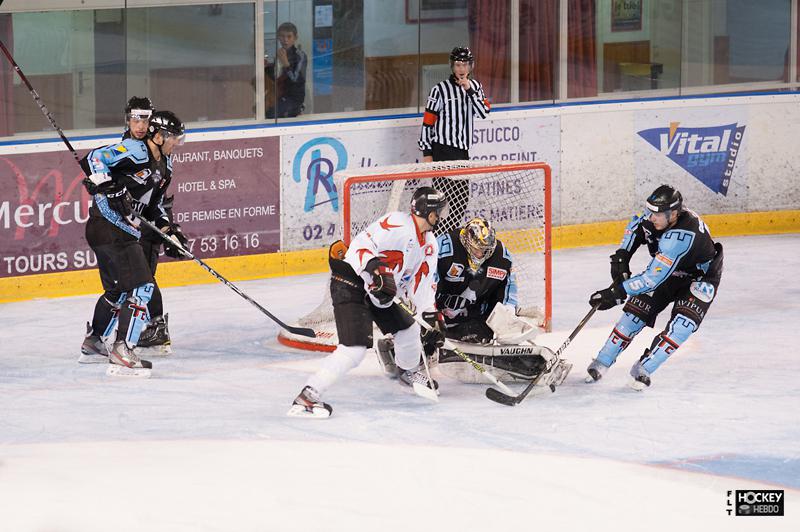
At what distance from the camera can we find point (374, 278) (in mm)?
5508

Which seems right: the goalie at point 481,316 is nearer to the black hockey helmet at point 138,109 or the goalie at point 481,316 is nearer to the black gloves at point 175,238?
the black gloves at point 175,238

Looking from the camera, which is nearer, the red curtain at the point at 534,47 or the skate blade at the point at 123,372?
the skate blade at the point at 123,372

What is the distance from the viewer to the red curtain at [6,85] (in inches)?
305

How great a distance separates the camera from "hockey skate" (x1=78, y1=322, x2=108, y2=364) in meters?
6.59

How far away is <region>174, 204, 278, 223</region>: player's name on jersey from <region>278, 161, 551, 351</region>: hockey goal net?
2.93 feet

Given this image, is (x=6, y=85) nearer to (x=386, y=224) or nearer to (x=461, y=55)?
(x=461, y=55)

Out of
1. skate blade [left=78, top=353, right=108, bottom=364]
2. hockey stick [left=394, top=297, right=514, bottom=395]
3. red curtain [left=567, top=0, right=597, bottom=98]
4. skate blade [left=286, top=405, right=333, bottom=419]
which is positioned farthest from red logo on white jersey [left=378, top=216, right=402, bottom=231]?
red curtain [left=567, top=0, right=597, bottom=98]

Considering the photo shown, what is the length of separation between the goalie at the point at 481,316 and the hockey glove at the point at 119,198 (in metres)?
1.23

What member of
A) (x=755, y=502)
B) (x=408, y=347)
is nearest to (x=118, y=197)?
(x=408, y=347)

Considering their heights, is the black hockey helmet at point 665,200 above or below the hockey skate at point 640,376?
above

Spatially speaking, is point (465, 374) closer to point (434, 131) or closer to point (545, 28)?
point (434, 131)

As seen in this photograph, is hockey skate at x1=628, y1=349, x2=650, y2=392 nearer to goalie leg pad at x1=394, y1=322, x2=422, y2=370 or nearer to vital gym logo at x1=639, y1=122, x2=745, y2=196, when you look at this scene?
goalie leg pad at x1=394, y1=322, x2=422, y2=370

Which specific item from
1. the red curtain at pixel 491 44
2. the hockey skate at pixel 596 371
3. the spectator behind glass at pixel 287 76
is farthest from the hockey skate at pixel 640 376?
the red curtain at pixel 491 44

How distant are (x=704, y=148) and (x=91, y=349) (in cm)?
477
